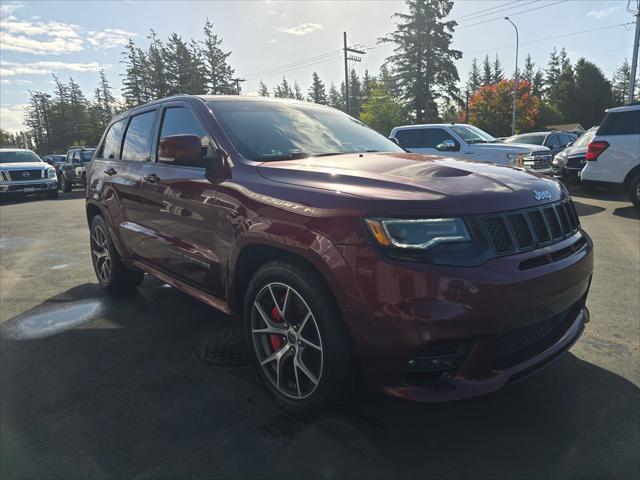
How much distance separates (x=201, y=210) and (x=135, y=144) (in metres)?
1.62

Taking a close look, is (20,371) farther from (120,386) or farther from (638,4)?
(638,4)

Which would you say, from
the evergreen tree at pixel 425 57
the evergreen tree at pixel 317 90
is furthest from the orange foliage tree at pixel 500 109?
the evergreen tree at pixel 317 90

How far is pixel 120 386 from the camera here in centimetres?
288

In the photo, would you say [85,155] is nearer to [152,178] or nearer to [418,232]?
[152,178]

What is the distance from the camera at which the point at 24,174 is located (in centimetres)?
1656

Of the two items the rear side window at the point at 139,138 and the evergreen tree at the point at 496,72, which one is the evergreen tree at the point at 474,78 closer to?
the evergreen tree at the point at 496,72

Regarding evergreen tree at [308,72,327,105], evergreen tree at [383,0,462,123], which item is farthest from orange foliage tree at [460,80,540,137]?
evergreen tree at [308,72,327,105]

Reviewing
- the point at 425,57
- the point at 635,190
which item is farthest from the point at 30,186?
the point at 425,57

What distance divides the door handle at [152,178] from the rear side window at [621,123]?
29.7ft

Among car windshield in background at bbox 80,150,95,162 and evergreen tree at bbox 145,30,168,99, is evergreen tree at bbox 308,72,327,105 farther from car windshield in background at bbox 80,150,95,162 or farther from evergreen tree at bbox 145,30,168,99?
car windshield in background at bbox 80,150,95,162

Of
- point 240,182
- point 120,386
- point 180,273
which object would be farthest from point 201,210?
point 120,386

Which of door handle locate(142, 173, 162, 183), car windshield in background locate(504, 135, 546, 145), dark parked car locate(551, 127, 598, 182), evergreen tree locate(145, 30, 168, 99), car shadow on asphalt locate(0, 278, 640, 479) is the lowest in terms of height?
car shadow on asphalt locate(0, 278, 640, 479)

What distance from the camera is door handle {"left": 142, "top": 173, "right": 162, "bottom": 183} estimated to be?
3.50 m

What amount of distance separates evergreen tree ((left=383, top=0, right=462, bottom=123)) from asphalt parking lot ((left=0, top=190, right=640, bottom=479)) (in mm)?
45727
